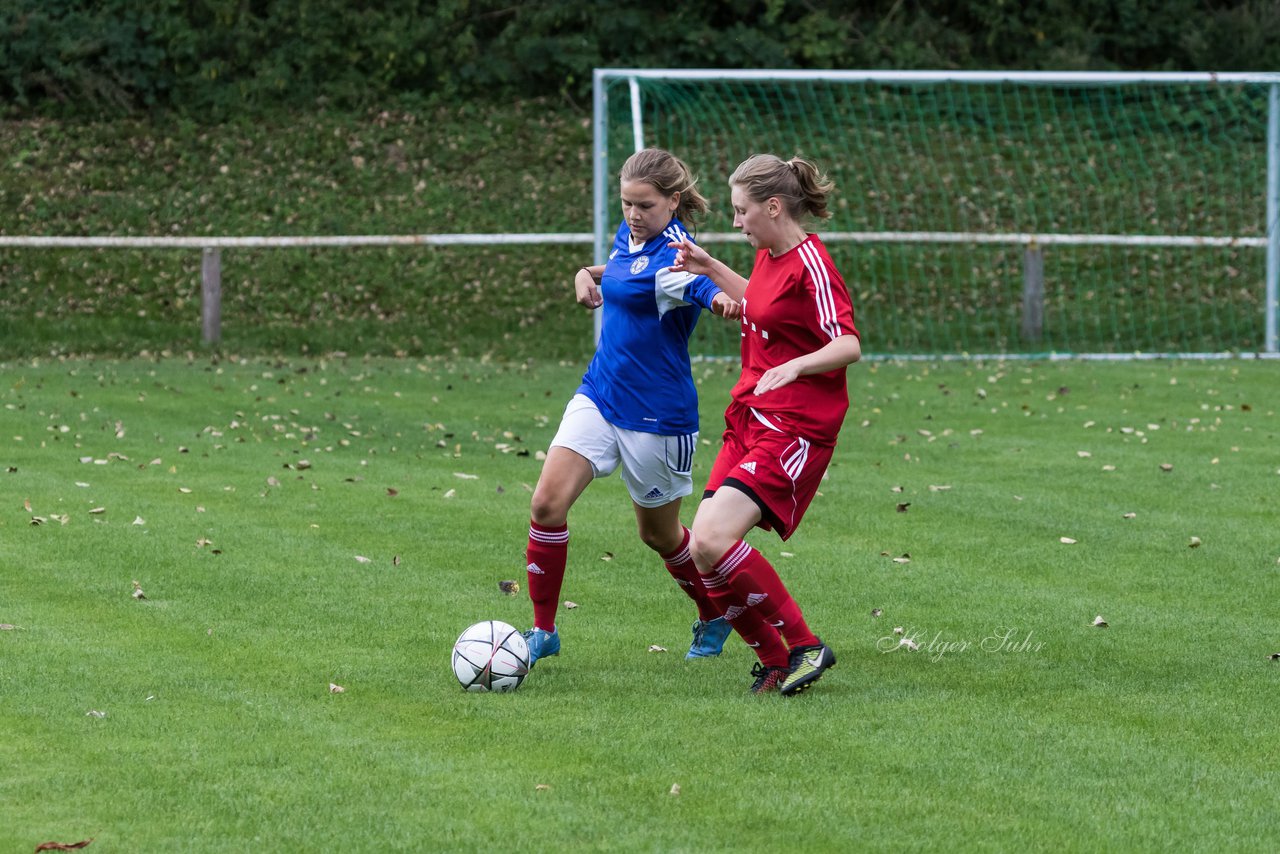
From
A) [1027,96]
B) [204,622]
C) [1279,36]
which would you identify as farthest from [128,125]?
[204,622]

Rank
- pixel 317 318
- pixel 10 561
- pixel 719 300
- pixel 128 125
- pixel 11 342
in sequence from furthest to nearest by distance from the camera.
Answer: pixel 128 125 → pixel 317 318 → pixel 11 342 → pixel 10 561 → pixel 719 300

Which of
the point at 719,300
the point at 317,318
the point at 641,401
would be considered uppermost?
the point at 719,300

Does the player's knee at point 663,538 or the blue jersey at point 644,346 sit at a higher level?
the blue jersey at point 644,346

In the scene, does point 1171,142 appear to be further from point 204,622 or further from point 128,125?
point 204,622

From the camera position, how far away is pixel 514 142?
26047 mm

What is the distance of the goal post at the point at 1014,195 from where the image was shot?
2095 centimetres

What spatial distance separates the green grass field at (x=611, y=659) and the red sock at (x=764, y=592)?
235 mm

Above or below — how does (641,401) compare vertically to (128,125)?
above

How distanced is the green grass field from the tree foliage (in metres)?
14.8

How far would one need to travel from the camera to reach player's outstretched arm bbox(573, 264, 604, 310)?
6363 mm

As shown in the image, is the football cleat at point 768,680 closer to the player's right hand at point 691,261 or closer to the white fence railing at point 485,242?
the player's right hand at point 691,261

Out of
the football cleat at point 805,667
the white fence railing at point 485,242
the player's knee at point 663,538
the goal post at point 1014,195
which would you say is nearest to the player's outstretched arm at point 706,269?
the player's knee at point 663,538

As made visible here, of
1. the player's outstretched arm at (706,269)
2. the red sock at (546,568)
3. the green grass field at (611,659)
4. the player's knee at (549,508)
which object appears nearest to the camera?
the green grass field at (611,659)

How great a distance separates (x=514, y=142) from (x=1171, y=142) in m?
9.37
